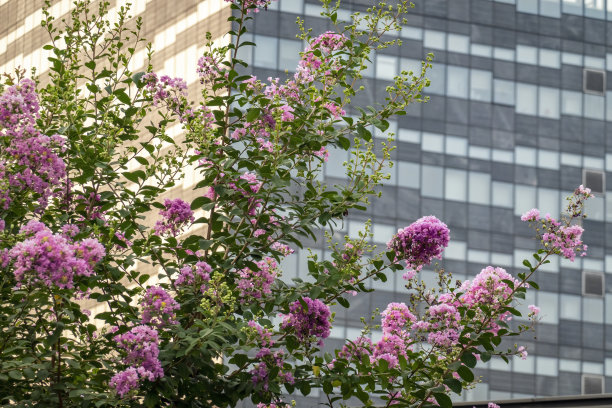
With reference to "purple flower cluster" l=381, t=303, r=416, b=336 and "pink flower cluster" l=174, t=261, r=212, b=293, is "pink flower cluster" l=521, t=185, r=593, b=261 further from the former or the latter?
"pink flower cluster" l=174, t=261, r=212, b=293

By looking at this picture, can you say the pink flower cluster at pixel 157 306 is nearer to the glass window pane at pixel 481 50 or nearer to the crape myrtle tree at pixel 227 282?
the crape myrtle tree at pixel 227 282

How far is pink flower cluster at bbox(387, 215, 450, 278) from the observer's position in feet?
36.4

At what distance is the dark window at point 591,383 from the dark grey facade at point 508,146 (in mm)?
69

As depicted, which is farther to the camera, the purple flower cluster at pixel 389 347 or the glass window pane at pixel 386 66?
the glass window pane at pixel 386 66

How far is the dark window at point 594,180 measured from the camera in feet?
210

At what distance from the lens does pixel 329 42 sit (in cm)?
1217

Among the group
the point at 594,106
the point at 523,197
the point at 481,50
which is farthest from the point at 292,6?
the point at 594,106

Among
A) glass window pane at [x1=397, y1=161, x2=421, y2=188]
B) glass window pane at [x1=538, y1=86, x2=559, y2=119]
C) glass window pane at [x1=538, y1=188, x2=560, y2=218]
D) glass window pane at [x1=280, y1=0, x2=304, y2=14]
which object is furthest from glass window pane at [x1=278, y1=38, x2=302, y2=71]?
glass window pane at [x1=538, y1=188, x2=560, y2=218]

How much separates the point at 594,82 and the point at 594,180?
17.3 ft

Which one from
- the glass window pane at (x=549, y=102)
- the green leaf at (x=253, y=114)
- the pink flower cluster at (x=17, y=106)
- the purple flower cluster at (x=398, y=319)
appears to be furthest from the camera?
the glass window pane at (x=549, y=102)

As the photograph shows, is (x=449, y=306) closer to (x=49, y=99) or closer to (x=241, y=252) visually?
(x=241, y=252)

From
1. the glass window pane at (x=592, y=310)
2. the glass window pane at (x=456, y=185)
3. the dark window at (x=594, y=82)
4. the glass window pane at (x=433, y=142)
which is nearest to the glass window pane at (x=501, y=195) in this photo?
the glass window pane at (x=456, y=185)

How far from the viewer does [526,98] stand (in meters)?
64.6

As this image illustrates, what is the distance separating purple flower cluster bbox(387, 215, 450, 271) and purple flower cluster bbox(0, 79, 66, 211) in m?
3.03
